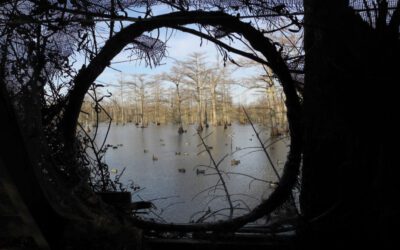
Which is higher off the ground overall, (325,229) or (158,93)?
(158,93)

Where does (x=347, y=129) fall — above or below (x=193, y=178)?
above

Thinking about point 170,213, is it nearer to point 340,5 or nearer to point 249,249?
point 249,249

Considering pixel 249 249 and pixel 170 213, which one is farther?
pixel 170 213

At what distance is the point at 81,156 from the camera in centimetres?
298

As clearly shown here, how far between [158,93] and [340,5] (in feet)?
102

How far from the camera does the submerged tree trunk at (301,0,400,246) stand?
1.89 meters

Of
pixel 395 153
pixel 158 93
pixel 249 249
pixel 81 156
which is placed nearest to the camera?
pixel 395 153

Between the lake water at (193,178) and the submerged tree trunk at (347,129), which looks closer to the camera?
the submerged tree trunk at (347,129)

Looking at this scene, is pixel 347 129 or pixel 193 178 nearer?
pixel 347 129

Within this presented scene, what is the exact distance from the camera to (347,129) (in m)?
2.01

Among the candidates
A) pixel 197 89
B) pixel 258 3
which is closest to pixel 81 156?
pixel 258 3

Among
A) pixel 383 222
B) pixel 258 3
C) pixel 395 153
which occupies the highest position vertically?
pixel 258 3

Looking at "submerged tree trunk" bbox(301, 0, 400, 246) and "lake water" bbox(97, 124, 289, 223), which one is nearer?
"submerged tree trunk" bbox(301, 0, 400, 246)

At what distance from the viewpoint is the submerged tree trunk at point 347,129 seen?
74.4 inches
